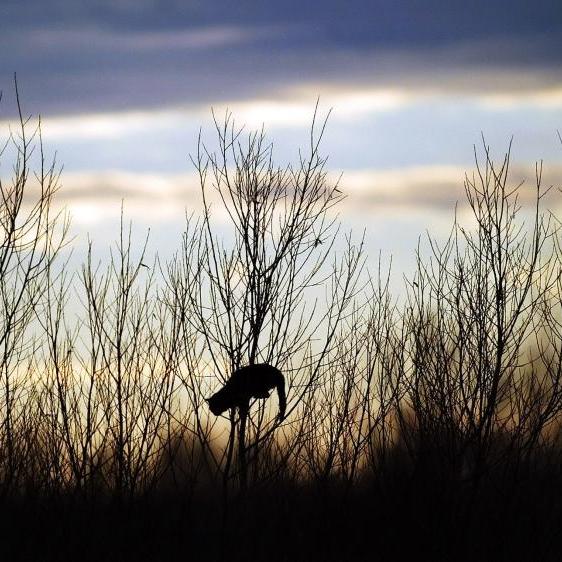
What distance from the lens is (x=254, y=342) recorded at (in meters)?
12.2

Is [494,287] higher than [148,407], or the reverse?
[494,287]

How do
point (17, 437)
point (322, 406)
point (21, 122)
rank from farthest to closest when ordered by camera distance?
point (322, 406) → point (17, 437) → point (21, 122)

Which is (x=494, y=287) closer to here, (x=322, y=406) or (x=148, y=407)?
(x=322, y=406)

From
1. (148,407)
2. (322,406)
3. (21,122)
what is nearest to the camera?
(21,122)

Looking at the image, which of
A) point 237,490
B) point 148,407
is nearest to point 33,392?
point 148,407

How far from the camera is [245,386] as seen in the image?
11.9 meters

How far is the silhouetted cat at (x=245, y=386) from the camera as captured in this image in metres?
11.7

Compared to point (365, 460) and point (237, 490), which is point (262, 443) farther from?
point (365, 460)

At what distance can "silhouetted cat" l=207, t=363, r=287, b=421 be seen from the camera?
462 inches

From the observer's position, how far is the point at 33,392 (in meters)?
14.5

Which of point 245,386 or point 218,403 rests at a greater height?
point 245,386

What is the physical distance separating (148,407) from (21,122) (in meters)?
4.74

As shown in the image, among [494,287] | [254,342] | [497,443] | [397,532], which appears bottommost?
[397,532]

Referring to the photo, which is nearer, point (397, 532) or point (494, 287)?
point (494, 287)
